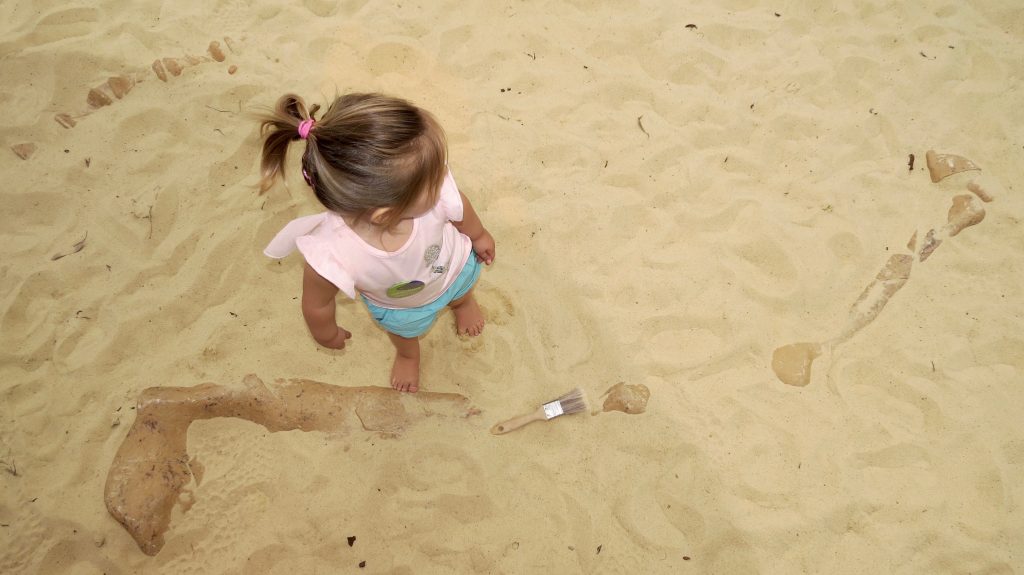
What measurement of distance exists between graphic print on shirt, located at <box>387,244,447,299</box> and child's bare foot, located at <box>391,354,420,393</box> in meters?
0.46

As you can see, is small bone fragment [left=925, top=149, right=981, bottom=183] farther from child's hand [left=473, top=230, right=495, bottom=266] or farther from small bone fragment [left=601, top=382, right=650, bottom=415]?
child's hand [left=473, top=230, right=495, bottom=266]

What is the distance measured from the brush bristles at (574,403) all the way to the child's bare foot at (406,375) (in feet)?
1.72

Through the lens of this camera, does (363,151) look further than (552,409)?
No

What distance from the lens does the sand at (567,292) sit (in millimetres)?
2045

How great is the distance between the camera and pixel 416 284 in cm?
190

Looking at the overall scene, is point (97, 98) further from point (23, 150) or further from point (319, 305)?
point (319, 305)

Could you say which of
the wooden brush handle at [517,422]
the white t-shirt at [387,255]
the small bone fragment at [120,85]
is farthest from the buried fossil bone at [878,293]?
the small bone fragment at [120,85]

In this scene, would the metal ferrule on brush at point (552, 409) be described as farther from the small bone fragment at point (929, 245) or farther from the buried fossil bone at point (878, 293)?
the small bone fragment at point (929, 245)

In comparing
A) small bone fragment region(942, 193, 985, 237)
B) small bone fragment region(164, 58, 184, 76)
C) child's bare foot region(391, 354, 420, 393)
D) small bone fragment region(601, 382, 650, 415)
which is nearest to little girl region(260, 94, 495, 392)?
child's bare foot region(391, 354, 420, 393)

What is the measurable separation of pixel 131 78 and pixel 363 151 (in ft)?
6.51

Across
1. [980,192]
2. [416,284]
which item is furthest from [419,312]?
[980,192]

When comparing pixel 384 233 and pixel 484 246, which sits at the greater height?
pixel 384 233

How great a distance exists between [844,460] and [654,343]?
727mm

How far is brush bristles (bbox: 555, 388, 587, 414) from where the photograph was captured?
2221 millimetres
